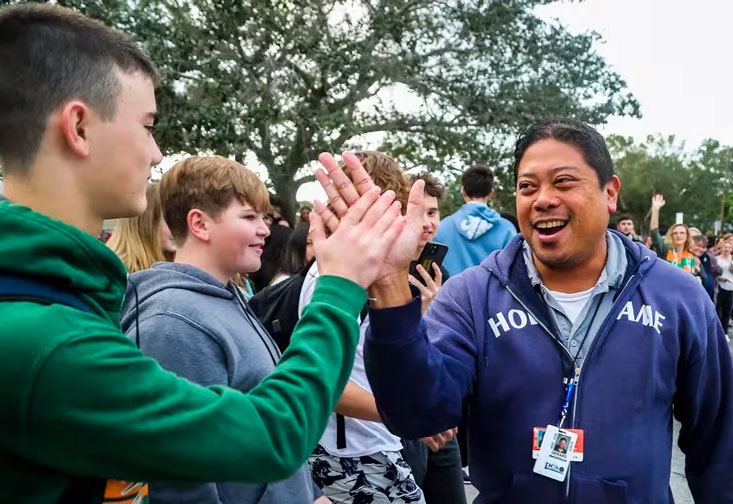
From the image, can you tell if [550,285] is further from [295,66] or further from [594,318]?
[295,66]

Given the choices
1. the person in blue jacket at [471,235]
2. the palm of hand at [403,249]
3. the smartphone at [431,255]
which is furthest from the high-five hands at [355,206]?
the person in blue jacket at [471,235]

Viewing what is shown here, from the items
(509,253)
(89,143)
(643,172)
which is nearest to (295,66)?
(509,253)

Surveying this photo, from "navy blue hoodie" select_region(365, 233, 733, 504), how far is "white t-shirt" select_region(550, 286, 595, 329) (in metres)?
0.11

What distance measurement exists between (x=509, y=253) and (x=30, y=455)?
1640 millimetres

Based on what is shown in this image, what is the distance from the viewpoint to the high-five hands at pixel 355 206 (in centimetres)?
128

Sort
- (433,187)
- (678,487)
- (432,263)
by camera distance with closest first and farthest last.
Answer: (432,263)
(433,187)
(678,487)

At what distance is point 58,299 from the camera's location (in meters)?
1.02

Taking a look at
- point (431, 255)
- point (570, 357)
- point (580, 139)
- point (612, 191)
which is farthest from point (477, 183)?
point (570, 357)

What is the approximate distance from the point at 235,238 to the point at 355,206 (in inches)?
40.2

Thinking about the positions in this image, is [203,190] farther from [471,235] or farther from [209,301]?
[471,235]

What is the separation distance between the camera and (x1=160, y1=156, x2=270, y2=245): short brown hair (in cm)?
223

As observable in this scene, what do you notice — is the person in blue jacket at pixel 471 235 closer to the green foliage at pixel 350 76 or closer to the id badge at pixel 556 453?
the id badge at pixel 556 453

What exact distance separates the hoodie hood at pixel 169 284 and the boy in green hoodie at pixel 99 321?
694 millimetres

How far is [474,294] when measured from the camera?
2.08 m
